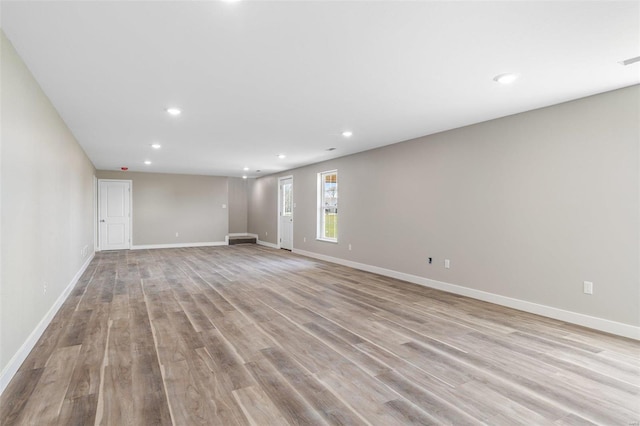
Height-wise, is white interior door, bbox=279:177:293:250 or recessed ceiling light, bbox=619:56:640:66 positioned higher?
recessed ceiling light, bbox=619:56:640:66

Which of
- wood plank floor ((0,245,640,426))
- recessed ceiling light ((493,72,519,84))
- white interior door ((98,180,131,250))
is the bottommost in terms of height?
wood plank floor ((0,245,640,426))

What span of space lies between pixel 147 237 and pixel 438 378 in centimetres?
993

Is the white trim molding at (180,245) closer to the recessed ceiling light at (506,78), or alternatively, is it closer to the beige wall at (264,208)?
the beige wall at (264,208)

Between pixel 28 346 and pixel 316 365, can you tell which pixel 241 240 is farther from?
pixel 316 365

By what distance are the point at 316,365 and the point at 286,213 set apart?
24.7 ft

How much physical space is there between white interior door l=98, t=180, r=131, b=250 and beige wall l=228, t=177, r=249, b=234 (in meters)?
3.45

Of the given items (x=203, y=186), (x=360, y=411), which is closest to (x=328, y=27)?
(x=360, y=411)

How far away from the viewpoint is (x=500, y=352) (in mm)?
2793

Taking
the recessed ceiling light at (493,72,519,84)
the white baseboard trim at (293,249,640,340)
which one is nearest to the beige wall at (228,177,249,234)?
Result: the white baseboard trim at (293,249,640,340)

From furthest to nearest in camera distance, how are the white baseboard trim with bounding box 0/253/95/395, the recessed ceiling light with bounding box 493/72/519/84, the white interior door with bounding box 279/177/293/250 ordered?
the white interior door with bounding box 279/177/293/250, the recessed ceiling light with bounding box 493/72/519/84, the white baseboard trim with bounding box 0/253/95/395

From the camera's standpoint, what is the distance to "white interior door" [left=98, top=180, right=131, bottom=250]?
31.4 ft

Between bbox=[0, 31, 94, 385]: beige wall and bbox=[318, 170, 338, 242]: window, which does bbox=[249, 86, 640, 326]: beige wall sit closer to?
bbox=[318, 170, 338, 242]: window

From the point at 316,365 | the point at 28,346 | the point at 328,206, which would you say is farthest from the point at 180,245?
the point at 316,365

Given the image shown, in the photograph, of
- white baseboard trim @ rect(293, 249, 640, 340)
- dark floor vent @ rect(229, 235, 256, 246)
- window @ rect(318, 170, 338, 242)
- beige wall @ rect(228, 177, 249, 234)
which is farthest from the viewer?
beige wall @ rect(228, 177, 249, 234)
